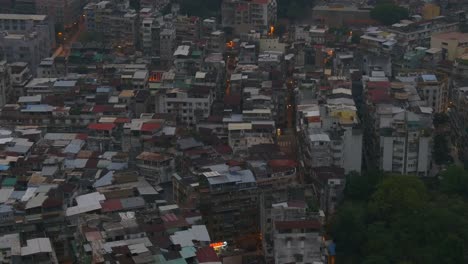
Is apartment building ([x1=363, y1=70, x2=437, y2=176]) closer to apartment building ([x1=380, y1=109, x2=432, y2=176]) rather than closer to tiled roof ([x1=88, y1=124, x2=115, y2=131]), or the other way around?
apartment building ([x1=380, y1=109, x2=432, y2=176])

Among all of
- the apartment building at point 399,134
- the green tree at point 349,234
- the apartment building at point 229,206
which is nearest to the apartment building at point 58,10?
the apartment building at point 399,134

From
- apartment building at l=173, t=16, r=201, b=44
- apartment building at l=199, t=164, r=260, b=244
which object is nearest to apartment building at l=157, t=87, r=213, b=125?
apartment building at l=199, t=164, r=260, b=244

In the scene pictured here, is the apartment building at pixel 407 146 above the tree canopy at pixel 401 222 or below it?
above

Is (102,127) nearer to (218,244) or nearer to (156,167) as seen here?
(156,167)

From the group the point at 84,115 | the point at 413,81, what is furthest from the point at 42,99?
the point at 413,81

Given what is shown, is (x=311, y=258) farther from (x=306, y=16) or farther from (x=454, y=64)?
(x=306, y=16)

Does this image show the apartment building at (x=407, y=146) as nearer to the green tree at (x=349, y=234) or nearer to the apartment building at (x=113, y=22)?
the green tree at (x=349, y=234)
